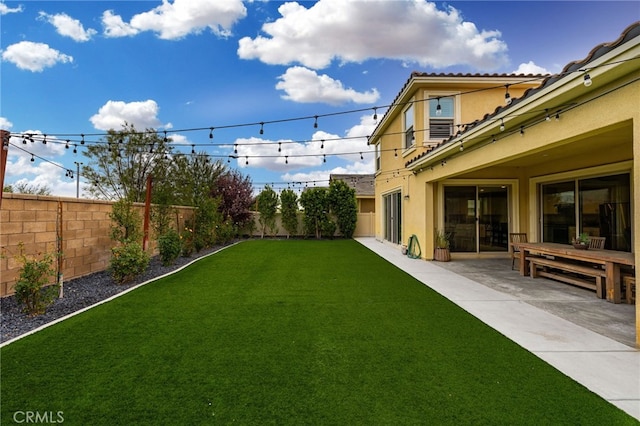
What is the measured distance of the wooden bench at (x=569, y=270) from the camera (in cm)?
529

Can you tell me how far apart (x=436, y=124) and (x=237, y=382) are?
30.7 feet

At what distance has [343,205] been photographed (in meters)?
17.1

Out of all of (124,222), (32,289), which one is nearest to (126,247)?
(124,222)

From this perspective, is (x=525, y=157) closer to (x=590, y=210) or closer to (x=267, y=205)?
(x=590, y=210)

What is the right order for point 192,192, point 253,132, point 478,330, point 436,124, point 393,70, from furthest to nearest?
point 192,192
point 393,70
point 436,124
point 253,132
point 478,330

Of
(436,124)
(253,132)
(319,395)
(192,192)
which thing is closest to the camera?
(319,395)

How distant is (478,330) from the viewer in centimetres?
382

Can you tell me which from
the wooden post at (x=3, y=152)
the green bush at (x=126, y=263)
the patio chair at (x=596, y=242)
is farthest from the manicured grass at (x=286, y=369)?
the patio chair at (x=596, y=242)

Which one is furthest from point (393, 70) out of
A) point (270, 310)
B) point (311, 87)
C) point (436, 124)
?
point (270, 310)

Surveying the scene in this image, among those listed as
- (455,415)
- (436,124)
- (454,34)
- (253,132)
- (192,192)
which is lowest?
(455,415)

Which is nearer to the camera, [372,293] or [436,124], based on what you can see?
[372,293]

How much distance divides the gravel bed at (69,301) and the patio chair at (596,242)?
9.12 meters

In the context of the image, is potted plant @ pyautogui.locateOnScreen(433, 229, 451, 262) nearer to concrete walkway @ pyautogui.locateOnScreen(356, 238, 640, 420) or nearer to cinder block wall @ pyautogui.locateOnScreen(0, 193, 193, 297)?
concrete walkway @ pyautogui.locateOnScreen(356, 238, 640, 420)

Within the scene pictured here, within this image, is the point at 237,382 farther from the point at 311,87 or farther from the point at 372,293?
the point at 311,87
